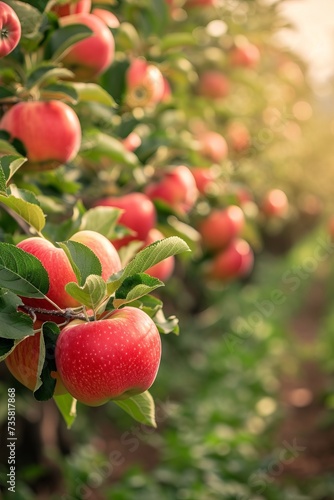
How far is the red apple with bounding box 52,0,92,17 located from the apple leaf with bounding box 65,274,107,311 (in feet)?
2.73

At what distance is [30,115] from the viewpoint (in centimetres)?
139

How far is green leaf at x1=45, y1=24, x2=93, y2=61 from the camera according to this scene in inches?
55.7

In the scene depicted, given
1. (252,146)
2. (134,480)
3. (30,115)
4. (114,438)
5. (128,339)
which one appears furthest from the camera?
(114,438)

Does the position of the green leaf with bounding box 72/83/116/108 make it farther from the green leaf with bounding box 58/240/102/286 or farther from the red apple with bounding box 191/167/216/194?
the red apple with bounding box 191/167/216/194

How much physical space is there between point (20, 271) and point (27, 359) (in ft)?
0.54

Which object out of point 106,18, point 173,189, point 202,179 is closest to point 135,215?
point 173,189

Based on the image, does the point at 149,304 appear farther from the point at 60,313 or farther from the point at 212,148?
the point at 212,148

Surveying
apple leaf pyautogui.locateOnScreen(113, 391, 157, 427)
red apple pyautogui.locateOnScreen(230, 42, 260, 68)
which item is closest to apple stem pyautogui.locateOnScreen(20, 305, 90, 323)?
apple leaf pyautogui.locateOnScreen(113, 391, 157, 427)

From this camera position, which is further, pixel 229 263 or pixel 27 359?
pixel 229 263

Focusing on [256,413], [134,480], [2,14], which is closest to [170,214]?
[2,14]

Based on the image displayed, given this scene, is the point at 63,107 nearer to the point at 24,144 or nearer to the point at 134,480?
the point at 24,144

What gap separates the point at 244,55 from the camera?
3.12 meters

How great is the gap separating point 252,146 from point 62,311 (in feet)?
7.96

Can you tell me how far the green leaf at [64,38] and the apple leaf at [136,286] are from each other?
2.03 feet
